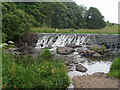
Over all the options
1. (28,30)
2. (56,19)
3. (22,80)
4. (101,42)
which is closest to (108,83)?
(22,80)

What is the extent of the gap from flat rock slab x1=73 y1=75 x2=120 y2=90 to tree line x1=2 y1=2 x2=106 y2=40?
13643 millimetres

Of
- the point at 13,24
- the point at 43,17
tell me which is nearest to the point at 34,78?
the point at 13,24

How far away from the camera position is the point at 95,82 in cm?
789

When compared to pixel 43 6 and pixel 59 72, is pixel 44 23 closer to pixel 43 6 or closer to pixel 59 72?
pixel 43 6

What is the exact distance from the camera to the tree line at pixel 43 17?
2073cm

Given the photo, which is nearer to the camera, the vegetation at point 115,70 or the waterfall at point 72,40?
the vegetation at point 115,70

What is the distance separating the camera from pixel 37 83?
642cm

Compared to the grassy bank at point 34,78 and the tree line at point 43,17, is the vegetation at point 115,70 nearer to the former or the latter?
the grassy bank at point 34,78

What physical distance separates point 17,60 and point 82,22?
36.8 m

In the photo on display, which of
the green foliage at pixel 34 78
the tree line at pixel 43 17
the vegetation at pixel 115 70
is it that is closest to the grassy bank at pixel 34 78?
the green foliage at pixel 34 78

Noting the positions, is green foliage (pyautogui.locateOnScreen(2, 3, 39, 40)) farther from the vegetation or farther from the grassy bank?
the vegetation

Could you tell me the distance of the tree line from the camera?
2073 cm

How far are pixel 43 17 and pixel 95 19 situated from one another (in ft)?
49.1

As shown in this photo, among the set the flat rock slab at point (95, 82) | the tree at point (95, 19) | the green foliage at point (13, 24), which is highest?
the tree at point (95, 19)
